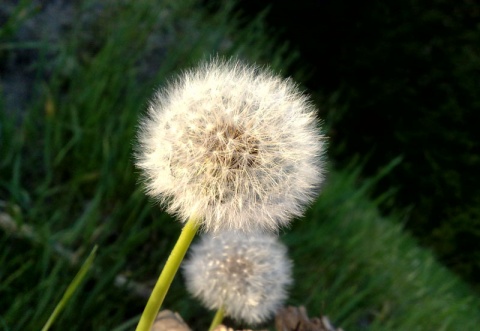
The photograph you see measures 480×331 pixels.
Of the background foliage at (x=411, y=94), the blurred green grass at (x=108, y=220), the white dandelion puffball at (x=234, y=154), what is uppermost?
the background foliage at (x=411, y=94)

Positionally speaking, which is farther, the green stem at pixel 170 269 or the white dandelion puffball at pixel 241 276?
the white dandelion puffball at pixel 241 276

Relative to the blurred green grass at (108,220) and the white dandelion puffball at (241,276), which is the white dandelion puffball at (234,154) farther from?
the blurred green grass at (108,220)

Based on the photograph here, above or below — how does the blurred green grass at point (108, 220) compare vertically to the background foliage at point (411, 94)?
below

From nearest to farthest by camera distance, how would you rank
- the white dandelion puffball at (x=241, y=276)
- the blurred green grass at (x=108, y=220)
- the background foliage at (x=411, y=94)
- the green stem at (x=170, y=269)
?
the green stem at (x=170, y=269) → the white dandelion puffball at (x=241, y=276) → the blurred green grass at (x=108, y=220) → the background foliage at (x=411, y=94)

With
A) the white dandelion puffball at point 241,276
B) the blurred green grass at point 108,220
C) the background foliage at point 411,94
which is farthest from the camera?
the background foliage at point 411,94

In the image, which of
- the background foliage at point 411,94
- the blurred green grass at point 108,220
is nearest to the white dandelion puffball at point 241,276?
the blurred green grass at point 108,220

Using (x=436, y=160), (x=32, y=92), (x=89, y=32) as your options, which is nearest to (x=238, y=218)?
(x=32, y=92)
